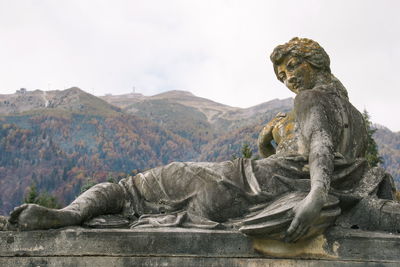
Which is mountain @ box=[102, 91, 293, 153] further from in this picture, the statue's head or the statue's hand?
the statue's hand

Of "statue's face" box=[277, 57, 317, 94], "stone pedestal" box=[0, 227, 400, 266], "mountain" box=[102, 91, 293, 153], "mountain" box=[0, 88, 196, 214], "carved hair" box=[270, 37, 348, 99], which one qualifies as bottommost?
"stone pedestal" box=[0, 227, 400, 266]

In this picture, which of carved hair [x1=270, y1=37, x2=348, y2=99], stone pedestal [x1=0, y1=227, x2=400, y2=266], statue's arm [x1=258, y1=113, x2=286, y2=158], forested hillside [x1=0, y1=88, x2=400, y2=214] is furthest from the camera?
forested hillside [x1=0, y1=88, x2=400, y2=214]

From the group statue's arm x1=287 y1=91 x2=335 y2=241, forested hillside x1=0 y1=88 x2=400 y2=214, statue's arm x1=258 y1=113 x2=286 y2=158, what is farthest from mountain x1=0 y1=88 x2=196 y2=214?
statue's arm x1=287 y1=91 x2=335 y2=241

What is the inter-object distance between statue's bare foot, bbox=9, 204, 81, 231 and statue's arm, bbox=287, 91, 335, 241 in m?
2.44

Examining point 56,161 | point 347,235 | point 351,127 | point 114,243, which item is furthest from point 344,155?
point 56,161

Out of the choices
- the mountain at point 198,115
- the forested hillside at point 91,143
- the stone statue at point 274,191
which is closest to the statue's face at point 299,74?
the stone statue at point 274,191

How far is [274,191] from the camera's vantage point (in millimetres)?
6312

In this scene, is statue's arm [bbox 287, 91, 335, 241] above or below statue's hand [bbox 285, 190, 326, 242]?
above

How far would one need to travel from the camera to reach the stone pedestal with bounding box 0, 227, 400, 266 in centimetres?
559

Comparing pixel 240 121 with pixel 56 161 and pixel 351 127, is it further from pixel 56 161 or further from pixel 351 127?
pixel 351 127

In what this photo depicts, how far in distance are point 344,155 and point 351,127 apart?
401 mm

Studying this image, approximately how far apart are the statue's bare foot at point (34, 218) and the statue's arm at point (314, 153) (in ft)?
8.00

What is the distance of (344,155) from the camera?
6.81 metres

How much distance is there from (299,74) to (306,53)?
30 centimetres
